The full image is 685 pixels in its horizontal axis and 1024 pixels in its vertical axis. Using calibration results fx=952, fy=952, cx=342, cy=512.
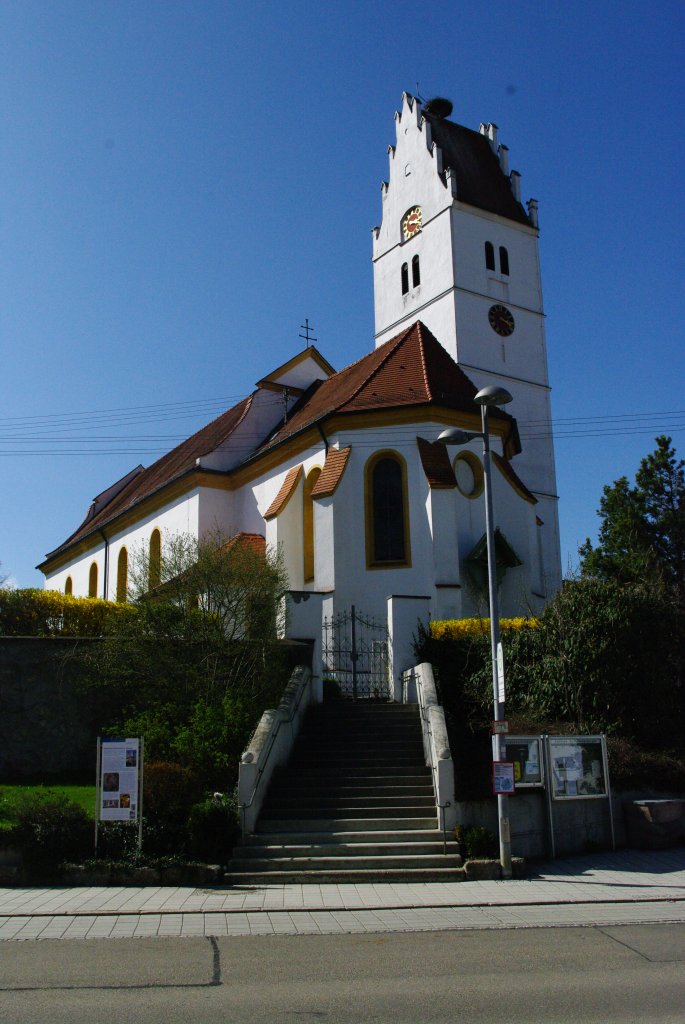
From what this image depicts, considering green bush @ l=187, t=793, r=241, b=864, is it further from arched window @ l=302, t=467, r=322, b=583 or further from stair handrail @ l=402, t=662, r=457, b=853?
arched window @ l=302, t=467, r=322, b=583

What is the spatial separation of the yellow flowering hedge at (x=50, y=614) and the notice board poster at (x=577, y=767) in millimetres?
9010

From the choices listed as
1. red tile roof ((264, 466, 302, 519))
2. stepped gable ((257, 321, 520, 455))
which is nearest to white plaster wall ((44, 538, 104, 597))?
stepped gable ((257, 321, 520, 455))

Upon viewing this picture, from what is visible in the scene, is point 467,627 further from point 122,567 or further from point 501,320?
point 501,320

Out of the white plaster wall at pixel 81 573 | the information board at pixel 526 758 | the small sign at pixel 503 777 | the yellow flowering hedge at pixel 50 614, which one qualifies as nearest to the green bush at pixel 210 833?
the small sign at pixel 503 777

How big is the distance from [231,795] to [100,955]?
18.7ft

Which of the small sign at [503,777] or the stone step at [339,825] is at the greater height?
the small sign at [503,777]

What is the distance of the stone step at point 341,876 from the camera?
42.9ft

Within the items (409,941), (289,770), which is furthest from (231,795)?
(409,941)

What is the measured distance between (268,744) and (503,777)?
4046 mm

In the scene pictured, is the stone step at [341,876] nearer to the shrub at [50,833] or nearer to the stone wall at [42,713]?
the shrub at [50,833]

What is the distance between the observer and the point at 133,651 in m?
18.2

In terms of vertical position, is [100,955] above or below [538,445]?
below

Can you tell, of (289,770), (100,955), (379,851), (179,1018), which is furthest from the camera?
(289,770)

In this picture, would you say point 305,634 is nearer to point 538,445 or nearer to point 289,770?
point 289,770
